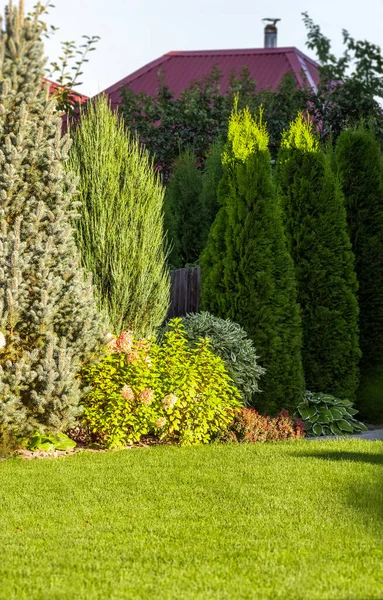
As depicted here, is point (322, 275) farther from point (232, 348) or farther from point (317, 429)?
point (232, 348)

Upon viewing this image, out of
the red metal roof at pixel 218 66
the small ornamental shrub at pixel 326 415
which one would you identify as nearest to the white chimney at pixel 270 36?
the red metal roof at pixel 218 66

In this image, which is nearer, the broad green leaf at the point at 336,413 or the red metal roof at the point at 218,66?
the broad green leaf at the point at 336,413

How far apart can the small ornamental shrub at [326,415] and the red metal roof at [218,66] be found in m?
16.5

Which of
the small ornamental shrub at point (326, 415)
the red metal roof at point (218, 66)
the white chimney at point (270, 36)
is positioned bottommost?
the small ornamental shrub at point (326, 415)

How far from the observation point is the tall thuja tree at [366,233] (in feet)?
40.2

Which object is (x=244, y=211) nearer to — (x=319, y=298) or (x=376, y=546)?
(x=319, y=298)

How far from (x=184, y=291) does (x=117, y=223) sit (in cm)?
251

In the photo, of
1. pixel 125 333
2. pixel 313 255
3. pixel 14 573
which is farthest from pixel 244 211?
pixel 14 573

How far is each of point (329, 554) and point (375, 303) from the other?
309 inches

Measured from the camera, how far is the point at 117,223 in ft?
30.1

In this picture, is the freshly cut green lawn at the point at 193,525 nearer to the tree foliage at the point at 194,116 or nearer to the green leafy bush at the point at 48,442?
the green leafy bush at the point at 48,442

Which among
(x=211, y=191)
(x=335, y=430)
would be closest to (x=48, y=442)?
(x=335, y=430)

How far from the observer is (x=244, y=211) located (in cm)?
1026

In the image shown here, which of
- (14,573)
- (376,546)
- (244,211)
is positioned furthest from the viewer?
(244,211)
